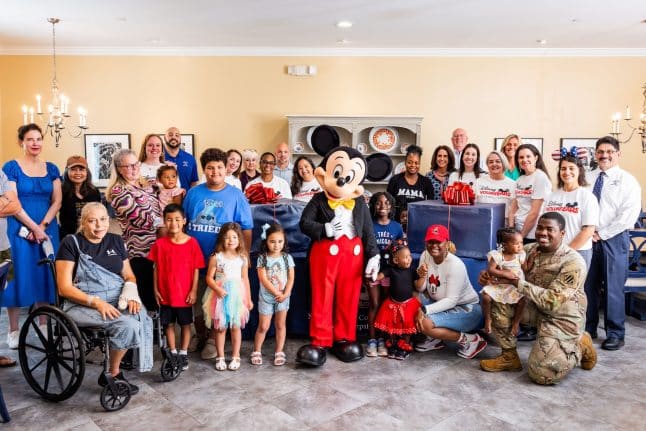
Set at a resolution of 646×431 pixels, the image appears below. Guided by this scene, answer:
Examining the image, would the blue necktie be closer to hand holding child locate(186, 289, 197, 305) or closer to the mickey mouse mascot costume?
the mickey mouse mascot costume

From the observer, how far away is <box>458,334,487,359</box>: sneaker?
353 centimetres

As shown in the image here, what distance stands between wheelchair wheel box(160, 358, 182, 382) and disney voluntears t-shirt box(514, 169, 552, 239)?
8.41ft

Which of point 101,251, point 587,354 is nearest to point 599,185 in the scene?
point 587,354

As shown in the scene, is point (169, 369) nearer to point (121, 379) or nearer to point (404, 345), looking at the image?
point (121, 379)

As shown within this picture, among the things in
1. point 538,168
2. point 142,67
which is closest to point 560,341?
point 538,168

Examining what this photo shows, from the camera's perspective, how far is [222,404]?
2836 millimetres

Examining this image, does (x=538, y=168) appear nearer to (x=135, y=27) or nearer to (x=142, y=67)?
(x=135, y=27)

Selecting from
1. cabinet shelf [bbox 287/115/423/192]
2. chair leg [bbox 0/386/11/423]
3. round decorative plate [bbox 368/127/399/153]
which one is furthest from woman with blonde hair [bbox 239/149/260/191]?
chair leg [bbox 0/386/11/423]

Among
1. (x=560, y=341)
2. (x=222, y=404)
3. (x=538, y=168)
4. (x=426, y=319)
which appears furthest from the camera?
(x=538, y=168)

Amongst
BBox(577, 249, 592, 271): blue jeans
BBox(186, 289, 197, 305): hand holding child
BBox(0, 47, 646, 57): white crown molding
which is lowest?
BBox(186, 289, 197, 305): hand holding child

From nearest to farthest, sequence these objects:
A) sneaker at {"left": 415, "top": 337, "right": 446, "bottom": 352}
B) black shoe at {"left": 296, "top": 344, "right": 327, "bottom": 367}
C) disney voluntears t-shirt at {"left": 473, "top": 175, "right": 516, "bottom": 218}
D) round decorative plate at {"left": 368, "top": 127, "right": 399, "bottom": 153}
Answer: black shoe at {"left": 296, "top": 344, "right": 327, "bottom": 367}
sneaker at {"left": 415, "top": 337, "right": 446, "bottom": 352}
disney voluntears t-shirt at {"left": 473, "top": 175, "right": 516, "bottom": 218}
round decorative plate at {"left": 368, "top": 127, "right": 399, "bottom": 153}

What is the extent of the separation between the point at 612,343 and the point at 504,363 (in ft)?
3.23

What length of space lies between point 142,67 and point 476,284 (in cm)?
520

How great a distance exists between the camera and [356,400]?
9.49 ft
